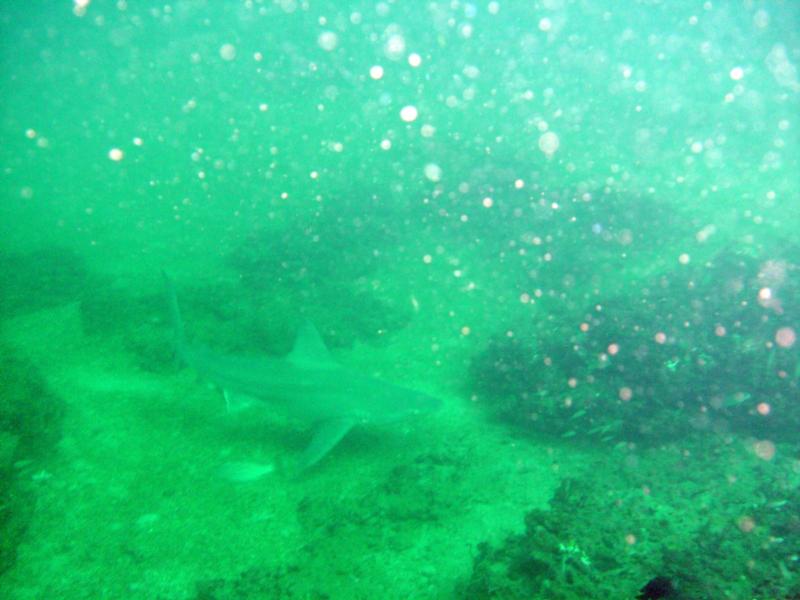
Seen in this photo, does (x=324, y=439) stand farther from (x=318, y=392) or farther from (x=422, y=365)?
(x=422, y=365)

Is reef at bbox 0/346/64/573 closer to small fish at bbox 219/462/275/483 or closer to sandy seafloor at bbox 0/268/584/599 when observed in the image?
sandy seafloor at bbox 0/268/584/599

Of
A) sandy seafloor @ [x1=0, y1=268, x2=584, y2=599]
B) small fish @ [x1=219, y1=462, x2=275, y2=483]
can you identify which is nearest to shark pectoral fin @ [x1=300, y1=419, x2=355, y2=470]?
sandy seafloor @ [x1=0, y1=268, x2=584, y2=599]

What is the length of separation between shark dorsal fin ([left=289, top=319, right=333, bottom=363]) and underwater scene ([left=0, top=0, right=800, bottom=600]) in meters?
0.05

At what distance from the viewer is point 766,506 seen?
5152mm

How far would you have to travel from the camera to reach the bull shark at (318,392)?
649 centimetres

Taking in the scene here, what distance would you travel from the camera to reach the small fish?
6211 millimetres

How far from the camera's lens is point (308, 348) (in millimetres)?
7812

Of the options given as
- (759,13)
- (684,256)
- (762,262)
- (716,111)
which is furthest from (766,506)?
(759,13)

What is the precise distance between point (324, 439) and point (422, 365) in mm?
3887

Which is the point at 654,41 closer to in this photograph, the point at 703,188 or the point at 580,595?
the point at 703,188

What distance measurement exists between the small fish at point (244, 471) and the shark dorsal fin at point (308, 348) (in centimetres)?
190

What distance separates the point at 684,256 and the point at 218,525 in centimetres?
1407

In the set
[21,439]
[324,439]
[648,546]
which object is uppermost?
[21,439]

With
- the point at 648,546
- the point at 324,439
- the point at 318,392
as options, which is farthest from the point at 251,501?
the point at 648,546
